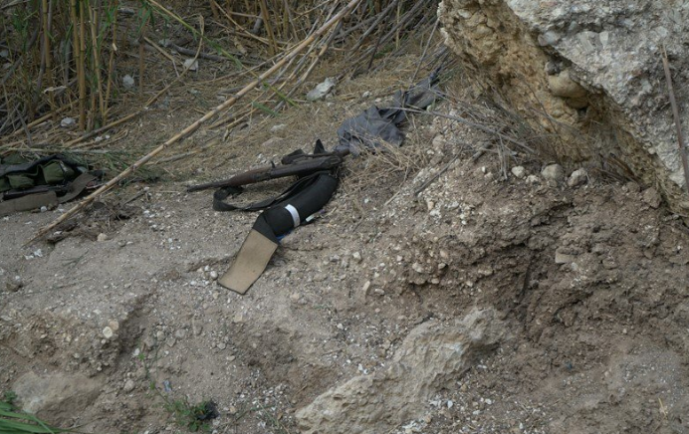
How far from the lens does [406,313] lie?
2590 millimetres

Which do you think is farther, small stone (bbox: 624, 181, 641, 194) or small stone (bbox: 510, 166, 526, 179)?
small stone (bbox: 510, 166, 526, 179)

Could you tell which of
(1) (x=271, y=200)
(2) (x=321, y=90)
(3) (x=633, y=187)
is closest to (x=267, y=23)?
(2) (x=321, y=90)

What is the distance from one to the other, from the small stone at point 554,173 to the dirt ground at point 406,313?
0.02 metres

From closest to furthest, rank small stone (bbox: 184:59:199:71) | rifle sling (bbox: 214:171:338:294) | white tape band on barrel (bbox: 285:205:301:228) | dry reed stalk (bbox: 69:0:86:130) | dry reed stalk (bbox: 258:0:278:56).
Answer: rifle sling (bbox: 214:171:338:294) → white tape band on barrel (bbox: 285:205:301:228) → dry reed stalk (bbox: 69:0:86:130) → dry reed stalk (bbox: 258:0:278:56) → small stone (bbox: 184:59:199:71)

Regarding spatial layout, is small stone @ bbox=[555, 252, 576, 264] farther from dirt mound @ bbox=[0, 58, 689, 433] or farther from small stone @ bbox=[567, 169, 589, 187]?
small stone @ bbox=[567, 169, 589, 187]

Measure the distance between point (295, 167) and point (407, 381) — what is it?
0.93 meters

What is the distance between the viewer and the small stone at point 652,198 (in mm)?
2338

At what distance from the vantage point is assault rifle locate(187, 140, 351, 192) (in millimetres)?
3000

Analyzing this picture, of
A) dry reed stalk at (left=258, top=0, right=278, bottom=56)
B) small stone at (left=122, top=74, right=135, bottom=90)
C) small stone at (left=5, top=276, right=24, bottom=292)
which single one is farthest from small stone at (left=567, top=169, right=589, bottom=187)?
small stone at (left=122, top=74, right=135, bottom=90)

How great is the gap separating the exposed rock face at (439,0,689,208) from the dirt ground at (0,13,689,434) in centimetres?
15

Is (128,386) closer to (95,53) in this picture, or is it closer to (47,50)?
(95,53)

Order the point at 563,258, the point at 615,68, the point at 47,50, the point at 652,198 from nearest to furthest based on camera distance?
the point at 615,68 < the point at 652,198 < the point at 563,258 < the point at 47,50

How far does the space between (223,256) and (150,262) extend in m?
0.24

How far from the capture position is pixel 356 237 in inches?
108
